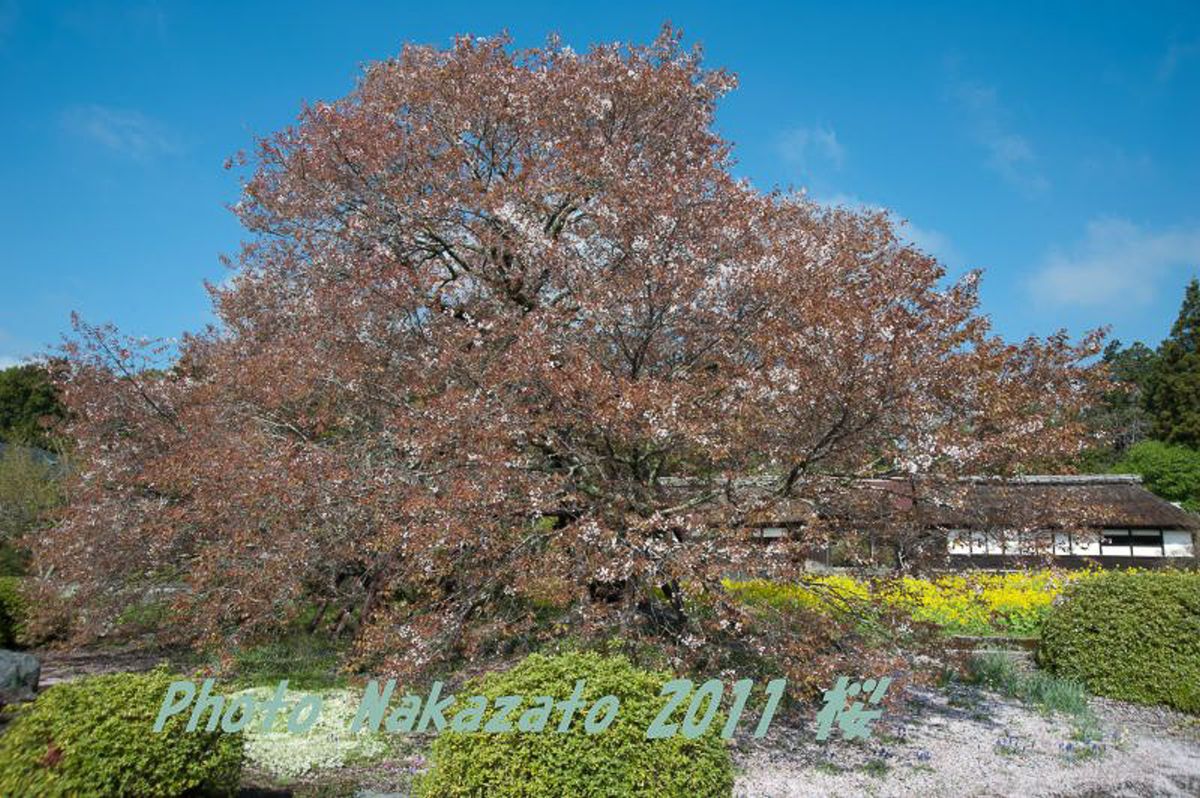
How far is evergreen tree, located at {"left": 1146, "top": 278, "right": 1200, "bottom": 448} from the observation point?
3991 cm

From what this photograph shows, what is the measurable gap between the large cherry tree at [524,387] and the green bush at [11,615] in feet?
2.73

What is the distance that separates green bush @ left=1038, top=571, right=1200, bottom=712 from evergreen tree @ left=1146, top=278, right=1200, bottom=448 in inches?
1429

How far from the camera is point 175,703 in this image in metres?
5.09

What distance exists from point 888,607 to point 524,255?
559 cm

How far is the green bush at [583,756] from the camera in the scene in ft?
14.6

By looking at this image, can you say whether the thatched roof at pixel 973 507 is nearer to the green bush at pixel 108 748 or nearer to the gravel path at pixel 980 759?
the gravel path at pixel 980 759

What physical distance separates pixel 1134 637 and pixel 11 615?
16007mm

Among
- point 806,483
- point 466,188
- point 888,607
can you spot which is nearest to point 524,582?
point 806,483

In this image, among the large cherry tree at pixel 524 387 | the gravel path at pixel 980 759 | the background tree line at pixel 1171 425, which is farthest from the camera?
the background tree line at pixel 1171 425

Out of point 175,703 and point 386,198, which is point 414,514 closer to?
point 175,703

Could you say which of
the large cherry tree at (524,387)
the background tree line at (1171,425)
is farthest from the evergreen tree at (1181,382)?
the large cherry tree at (524,387)

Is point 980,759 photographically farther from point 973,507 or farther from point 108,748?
point 108,748

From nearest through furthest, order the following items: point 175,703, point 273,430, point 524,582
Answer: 1. point 175,703
2. point 524,582
3. point 273,430

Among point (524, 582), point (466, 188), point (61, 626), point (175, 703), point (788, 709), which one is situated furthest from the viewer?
point (61, 626)
